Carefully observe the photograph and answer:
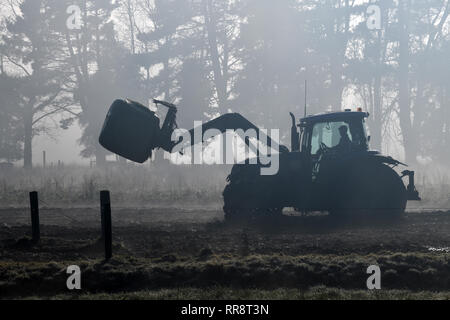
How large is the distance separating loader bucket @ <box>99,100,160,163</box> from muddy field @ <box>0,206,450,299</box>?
1904 millimetres

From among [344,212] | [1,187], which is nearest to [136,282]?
[344,212]

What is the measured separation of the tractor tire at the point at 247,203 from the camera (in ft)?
56.1

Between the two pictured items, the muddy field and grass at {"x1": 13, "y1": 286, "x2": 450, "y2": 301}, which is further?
the muddy field

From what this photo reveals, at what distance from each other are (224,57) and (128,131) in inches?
1031

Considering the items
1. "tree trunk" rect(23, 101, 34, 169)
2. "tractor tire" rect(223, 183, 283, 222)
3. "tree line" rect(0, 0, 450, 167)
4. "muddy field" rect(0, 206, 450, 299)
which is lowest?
"muddy field" rect(0, 206, 450, 299)

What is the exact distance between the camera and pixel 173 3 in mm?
41125

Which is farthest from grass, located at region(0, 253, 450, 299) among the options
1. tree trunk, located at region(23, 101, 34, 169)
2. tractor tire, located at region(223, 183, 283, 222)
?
tree trunk, located at region(23, 101, 34, 169)

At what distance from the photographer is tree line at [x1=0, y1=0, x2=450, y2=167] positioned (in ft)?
134

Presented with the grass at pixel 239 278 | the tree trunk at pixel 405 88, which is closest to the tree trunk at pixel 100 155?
the tree trunk at pixel 405 88

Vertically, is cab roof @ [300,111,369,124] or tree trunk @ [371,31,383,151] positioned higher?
tree trunk @ [371,31,383,151]

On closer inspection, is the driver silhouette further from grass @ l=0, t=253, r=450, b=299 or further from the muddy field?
grass @ l=0, t=253, r=450, b=299

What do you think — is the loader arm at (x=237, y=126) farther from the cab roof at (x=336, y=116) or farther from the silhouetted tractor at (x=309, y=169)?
the cab roof at (x=336, y=116)

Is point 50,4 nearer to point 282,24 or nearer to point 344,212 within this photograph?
point 282,24

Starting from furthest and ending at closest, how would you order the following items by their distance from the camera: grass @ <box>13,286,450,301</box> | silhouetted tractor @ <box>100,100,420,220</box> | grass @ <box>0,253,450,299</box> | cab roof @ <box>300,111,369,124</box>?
cab roof @ <box>300,111,369,124</box>, silhouetted tractor @ <box>100,100,420,220</box>, grass @ <box>0,253,450,299</box>, grass @ <box>13,286,450,301</box>
